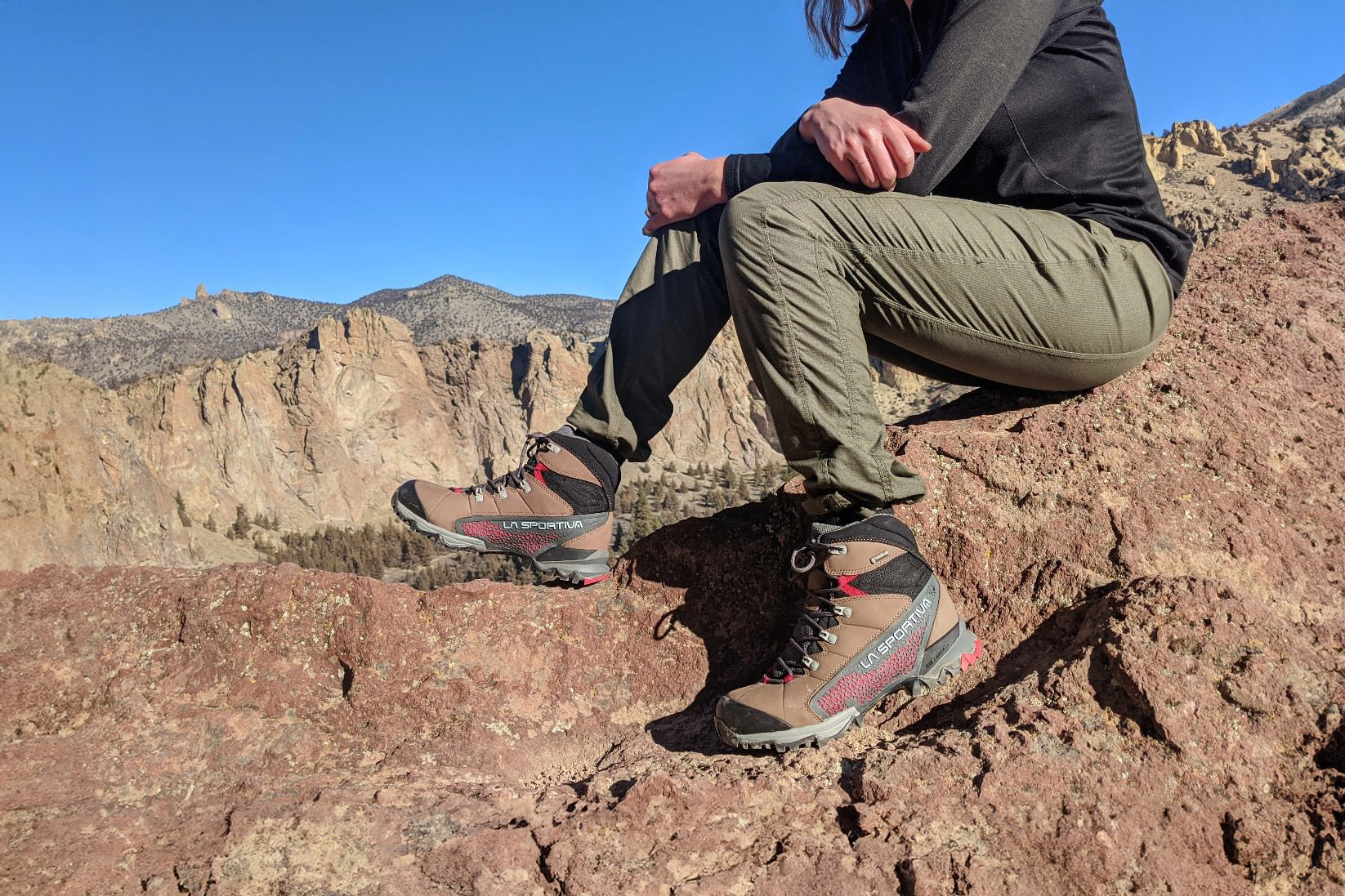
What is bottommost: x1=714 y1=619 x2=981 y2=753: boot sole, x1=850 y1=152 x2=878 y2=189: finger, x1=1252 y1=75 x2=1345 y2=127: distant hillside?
x1=714 y1=619 x2=981 y2=753: boot sole

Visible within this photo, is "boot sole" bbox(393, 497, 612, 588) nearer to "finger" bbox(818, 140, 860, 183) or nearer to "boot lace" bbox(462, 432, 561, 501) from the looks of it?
"boot lace" bbox(462, 432, 561, 501)

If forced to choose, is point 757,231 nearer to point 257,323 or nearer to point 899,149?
point 899,149

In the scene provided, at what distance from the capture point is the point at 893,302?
1.75m

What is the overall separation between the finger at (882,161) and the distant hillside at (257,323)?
126 feet

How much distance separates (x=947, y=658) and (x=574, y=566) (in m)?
0.96

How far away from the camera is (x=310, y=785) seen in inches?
63.4

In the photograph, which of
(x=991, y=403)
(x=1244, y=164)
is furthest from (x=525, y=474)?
(x=1244, y=164)

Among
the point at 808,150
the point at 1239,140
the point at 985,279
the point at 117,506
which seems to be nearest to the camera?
the point at 985,279

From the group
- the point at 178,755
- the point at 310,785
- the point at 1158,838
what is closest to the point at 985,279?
the point at 1158,838

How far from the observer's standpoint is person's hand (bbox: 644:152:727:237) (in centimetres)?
201

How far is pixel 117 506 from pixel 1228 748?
14368 mm

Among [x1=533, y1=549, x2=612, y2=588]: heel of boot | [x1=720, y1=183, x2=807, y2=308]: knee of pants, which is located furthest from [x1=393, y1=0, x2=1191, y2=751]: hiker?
[x1=533, y1=549, x2=612, y2=588]: heel of boot

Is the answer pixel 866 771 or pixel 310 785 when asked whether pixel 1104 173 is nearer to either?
pixel 866 771

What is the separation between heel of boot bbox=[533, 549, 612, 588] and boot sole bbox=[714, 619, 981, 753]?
0.67 metres
